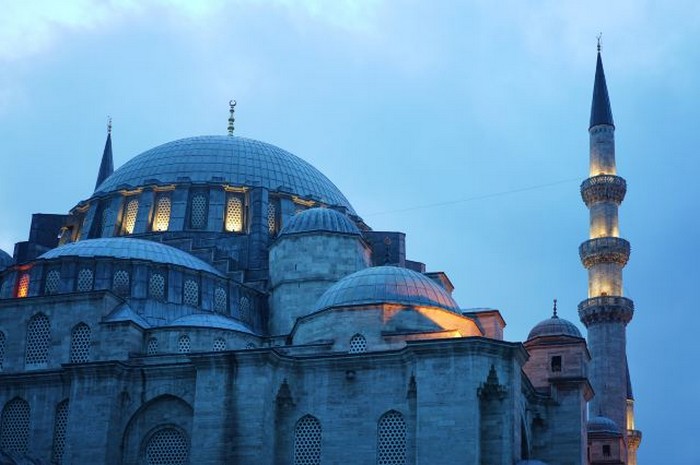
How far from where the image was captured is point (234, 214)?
120 feet

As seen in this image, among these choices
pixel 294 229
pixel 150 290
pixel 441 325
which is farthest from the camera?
pixel 294 229

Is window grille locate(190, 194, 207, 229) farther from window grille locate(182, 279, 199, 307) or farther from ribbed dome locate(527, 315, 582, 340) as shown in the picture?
ribbed dome locate(527, 315, 582, 340)

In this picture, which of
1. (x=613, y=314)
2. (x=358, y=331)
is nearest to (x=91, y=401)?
(x=358, y=331)

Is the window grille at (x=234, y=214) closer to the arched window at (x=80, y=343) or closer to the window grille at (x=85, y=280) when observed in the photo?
the window grille at (x=85, y=280)

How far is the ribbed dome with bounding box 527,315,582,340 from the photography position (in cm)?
3111

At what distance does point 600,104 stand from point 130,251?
66.8ft

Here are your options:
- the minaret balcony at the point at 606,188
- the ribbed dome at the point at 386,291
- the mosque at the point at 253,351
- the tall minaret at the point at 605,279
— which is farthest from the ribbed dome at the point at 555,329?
the minaret balcony at the point at 606,188

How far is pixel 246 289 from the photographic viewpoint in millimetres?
32938

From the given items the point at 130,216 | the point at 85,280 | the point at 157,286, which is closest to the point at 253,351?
the point at 157,286

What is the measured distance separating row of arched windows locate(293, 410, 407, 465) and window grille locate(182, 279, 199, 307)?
626 cm

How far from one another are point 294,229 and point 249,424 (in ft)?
26.9

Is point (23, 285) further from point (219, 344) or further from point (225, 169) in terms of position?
point (225, 169)

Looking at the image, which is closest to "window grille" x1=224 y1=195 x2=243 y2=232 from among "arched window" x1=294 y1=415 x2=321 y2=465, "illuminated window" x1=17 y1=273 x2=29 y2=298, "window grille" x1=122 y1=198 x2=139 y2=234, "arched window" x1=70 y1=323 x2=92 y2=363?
"window grille" x1=122 y1=198 x2=139 y2=234

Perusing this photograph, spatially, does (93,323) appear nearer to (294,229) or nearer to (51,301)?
(51,301)
